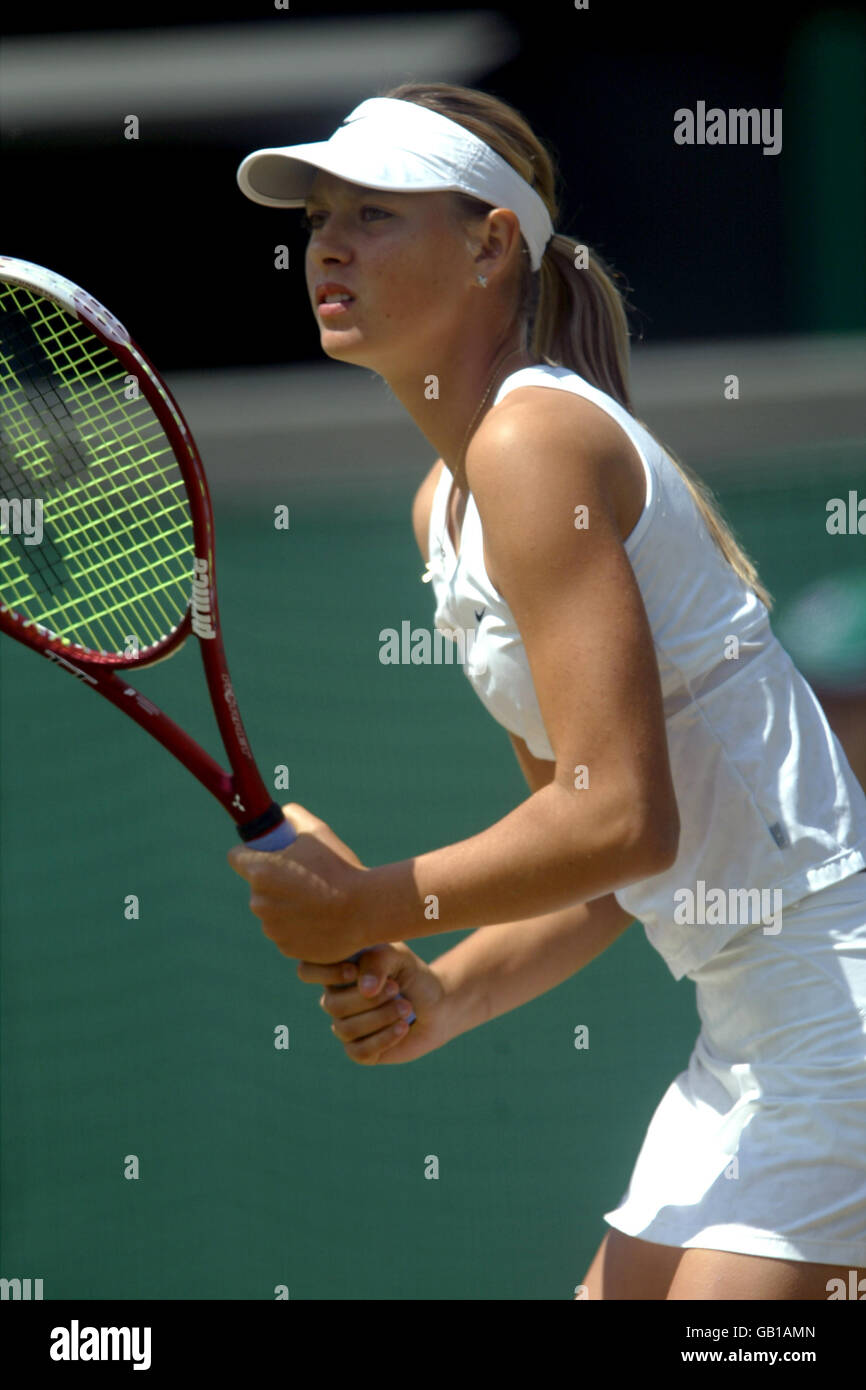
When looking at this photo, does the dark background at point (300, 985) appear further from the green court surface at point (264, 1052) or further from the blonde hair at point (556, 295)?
the blonde hair at point (556, 295)

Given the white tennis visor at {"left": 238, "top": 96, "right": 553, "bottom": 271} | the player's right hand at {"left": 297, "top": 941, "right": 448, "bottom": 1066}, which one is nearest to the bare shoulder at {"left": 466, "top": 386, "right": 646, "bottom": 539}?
the white tennis visor at {"left": 238, "top": 96, "right": 553, "bottom": 271}

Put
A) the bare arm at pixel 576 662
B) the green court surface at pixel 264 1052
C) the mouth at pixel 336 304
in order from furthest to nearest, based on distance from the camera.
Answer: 1. the green court surface at pixel 264 1052
2. the mouth at pixel 336 304
3. the bare arm at pixel 576 662

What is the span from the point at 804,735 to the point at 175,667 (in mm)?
1600

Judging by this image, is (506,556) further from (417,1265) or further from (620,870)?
(417,1265)

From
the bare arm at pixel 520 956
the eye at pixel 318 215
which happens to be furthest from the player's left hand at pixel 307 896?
the eye at pixel 318 215

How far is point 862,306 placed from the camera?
5789 millimetres

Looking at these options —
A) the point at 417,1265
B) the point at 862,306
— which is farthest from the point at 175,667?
the point at 862,306

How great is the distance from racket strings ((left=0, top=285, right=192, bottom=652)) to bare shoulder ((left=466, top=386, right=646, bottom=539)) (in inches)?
20.7

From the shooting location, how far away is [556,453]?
1.31 metres

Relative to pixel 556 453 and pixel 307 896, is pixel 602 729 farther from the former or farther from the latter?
pixel 307 896

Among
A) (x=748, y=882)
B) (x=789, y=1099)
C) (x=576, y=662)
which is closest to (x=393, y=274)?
(x=576, y=662)

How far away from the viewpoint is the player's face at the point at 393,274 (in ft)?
4.91

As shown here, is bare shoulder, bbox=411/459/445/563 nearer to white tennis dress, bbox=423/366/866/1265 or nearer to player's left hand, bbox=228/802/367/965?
white tennis dress, bbox=423/366/866/1265

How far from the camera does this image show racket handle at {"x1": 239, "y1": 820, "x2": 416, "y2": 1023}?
5.05ft
